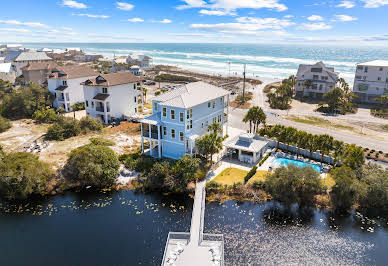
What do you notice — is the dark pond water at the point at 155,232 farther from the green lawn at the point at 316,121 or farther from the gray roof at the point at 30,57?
the gray roof at the point at 30,57

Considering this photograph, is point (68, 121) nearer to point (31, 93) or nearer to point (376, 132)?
point (31, 93)

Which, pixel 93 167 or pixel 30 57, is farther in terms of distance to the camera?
pixel 30 57

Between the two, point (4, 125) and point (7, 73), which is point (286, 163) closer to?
point (4, 125)

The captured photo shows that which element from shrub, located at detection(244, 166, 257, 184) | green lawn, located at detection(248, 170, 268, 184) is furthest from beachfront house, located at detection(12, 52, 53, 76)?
green lawn, located at detection(248, 170, 268, 184)

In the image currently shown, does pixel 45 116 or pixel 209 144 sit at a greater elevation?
pixel 209 144

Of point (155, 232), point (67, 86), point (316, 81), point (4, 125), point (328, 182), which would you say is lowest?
point (155, 232)

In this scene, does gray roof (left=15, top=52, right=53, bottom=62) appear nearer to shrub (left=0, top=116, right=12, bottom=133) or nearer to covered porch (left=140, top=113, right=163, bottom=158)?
shrub (left=0, top=116, right=12, bottom=133)

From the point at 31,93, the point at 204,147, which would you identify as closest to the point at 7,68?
the point at 31,93

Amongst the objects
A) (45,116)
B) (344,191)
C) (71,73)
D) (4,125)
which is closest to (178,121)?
(344,191)
